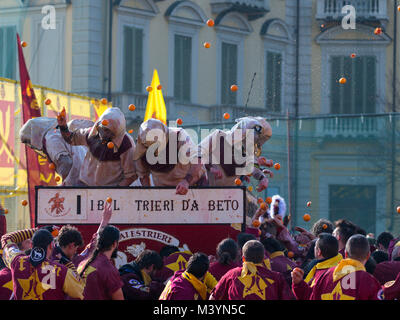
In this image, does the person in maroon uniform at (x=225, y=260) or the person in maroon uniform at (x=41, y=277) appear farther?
the person in maroon uniform at (x=225, y=260)

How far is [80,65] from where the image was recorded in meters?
23.0

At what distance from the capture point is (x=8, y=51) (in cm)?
2316

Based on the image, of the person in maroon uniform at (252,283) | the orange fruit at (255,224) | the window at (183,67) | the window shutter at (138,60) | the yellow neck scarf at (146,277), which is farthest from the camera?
the window at (183,67)

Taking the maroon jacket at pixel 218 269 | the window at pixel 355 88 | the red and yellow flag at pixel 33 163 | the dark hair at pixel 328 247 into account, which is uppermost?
the window at pixel 355 88

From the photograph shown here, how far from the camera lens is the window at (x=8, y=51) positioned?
22828 millimetres

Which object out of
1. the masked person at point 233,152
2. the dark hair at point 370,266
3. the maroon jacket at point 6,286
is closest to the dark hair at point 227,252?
the dark hair at point 370,266

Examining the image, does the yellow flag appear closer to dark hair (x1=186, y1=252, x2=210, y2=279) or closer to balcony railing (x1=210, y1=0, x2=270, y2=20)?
dark hair (x1=186, y1=252, x2=210, y2=279)

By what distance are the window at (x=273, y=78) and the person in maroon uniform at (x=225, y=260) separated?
693 inches

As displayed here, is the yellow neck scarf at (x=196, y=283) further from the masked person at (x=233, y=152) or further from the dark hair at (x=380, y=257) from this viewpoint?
the masked person at (x=233, y=152)

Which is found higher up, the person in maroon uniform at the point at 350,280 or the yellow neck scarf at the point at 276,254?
the person in maroon uniform at the point at 350,280

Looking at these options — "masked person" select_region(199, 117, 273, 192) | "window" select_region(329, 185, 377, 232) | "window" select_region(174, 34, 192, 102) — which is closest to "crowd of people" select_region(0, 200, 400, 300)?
"masked person" select_region(199, 117, 273, 192)
